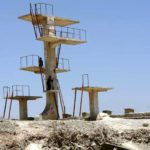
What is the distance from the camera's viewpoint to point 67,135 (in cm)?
1939

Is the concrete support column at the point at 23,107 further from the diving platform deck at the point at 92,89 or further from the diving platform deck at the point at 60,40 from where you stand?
the diving platform deck at the point at 60,40

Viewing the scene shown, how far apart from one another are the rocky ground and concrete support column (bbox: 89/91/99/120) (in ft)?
78.2

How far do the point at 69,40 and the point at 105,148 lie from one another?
95.3ft

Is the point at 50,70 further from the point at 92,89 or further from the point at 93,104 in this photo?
the point at 93,104

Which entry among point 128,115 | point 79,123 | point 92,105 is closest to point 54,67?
point 92,105

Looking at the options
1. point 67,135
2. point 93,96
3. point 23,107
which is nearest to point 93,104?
point 93,96

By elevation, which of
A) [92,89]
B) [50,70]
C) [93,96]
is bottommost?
[93,96]

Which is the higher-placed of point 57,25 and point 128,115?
point 57,25

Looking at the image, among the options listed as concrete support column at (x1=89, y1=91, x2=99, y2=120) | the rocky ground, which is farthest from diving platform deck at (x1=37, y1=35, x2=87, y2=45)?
the rocky ground

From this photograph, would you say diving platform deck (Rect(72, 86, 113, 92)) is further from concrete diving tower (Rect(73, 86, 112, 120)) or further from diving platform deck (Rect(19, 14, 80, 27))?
diving platform deck (Rect(19, 14, 80, 27))

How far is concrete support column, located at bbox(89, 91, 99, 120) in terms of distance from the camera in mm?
45375

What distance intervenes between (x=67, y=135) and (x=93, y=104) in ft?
86.8

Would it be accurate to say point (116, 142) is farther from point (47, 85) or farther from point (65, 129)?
point (47, 85)

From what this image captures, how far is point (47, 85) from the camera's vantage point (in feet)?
158
